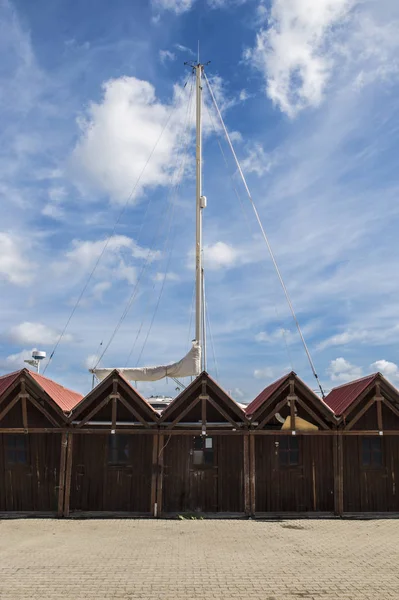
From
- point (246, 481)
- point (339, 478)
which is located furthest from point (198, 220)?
point (339, 478)

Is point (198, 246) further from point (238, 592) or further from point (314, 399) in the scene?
point (238, 592)

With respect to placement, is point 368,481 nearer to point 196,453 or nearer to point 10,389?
point 196,453

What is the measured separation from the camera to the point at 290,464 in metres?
22.5

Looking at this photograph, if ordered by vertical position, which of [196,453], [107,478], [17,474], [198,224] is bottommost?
[107,478]

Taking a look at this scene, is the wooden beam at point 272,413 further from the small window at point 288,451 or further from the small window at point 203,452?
the small window at point 203,452

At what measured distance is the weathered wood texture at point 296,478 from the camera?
22.1 meters

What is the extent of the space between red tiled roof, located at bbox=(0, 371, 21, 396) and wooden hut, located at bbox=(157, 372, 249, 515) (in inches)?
256

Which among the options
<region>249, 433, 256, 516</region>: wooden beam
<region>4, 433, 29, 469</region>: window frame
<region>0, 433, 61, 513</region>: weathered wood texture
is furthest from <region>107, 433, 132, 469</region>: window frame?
<region>249, 433, 256, 516</region>: wooden beam

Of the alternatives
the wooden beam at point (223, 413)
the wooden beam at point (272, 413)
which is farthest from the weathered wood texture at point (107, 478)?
the wooden beam at point (272, 413)

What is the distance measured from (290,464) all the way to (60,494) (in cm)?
936

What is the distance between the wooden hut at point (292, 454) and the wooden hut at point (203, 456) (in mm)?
668

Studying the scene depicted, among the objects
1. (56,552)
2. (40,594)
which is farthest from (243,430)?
(40,594)

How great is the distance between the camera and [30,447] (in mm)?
22375

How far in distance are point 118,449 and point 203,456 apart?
139 inches
